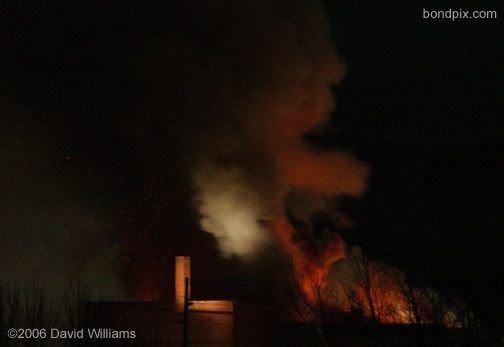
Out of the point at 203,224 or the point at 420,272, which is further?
the point at 203,224

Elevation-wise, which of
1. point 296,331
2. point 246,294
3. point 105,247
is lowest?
point 296,331

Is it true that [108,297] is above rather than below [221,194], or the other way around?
below

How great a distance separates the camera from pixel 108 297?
1439 inches

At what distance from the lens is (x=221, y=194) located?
3566 centimetres

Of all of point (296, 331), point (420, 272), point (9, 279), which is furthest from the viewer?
point (9, 279)

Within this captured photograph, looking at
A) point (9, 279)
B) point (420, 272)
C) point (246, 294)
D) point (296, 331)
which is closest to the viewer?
point (420, 272)

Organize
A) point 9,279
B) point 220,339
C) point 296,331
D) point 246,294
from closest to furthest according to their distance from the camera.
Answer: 1. point 296,331
2. point 220,339
3. point 246,294
4. point 9,279

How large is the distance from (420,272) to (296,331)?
22.9ft

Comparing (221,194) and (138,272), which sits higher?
(221,194)

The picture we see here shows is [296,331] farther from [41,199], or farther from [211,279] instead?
[41,199]

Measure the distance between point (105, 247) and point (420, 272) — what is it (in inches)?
788

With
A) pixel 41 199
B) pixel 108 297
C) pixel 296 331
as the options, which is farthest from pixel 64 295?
pixel 296 331

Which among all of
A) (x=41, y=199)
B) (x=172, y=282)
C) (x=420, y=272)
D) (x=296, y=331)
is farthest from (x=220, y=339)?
(x=41, y=199)

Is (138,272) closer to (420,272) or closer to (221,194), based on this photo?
(221,194)
